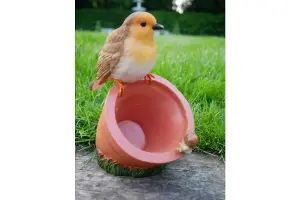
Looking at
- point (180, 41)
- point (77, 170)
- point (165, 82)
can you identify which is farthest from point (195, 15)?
point (77, 170)

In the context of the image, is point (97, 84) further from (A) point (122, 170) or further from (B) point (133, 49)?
(A) point (122, 170)

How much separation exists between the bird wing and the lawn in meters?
0.29

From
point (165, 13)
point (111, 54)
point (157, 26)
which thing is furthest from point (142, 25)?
point (165, 13)

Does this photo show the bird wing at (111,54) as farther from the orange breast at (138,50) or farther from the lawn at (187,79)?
the lawn at (187,79)

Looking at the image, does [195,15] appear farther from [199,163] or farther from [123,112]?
[199,163]

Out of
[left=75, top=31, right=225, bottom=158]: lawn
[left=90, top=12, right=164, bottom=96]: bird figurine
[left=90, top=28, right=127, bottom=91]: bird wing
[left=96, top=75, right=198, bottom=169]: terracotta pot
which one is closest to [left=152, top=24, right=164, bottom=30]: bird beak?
[left=90, top=12, right=164, bottom=96]: bird figurine

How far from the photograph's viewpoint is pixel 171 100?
1748 millimetres

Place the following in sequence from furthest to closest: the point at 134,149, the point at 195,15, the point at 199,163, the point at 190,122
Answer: the point at 195,15 < the point at 199,163 < the point at 190,122 < the point at 134,149

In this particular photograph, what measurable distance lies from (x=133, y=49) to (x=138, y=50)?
21 mm

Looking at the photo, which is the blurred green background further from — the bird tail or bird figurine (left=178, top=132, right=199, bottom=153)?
bird figurine (left=178, top=132, right=199, bottom=153)

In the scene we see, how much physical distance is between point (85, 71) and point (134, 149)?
0.71m

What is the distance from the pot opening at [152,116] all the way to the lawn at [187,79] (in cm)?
18

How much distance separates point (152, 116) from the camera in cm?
183

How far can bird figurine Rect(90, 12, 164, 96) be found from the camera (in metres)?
1.62
